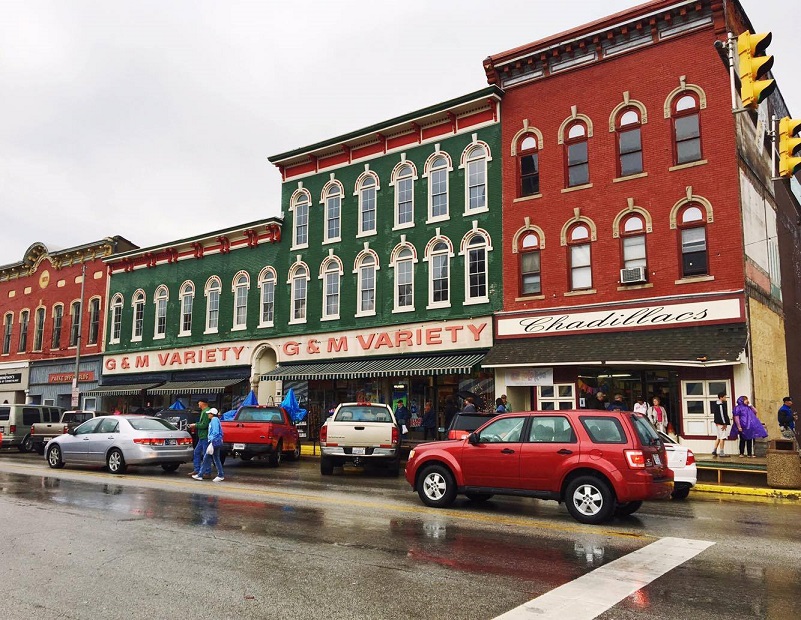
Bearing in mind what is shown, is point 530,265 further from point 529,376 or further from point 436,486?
point 436,486

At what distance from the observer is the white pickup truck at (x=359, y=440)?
1667 cm

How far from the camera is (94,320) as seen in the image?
3819 cm

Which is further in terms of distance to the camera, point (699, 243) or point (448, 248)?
point (448, 248)

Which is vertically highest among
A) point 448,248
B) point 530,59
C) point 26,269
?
point 530,59

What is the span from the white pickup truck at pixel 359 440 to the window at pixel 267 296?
14032mm

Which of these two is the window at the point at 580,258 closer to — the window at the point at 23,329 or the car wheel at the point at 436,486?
the car wheel at the point at 436,486

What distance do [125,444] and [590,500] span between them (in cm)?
1155

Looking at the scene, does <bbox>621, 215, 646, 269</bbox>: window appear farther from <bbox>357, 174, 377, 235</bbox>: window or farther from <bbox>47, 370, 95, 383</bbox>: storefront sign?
<bbox>47, 370, 95, 383</bbox>: storefront sign

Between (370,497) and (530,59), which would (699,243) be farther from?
(370,497)

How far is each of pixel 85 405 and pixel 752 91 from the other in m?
37.5

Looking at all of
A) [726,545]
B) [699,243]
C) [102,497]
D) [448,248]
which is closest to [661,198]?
[699,243]

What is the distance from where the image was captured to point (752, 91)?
8.35m

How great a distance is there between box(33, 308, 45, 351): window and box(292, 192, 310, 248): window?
20.8 m

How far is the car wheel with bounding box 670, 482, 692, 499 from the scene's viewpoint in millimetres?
13055
